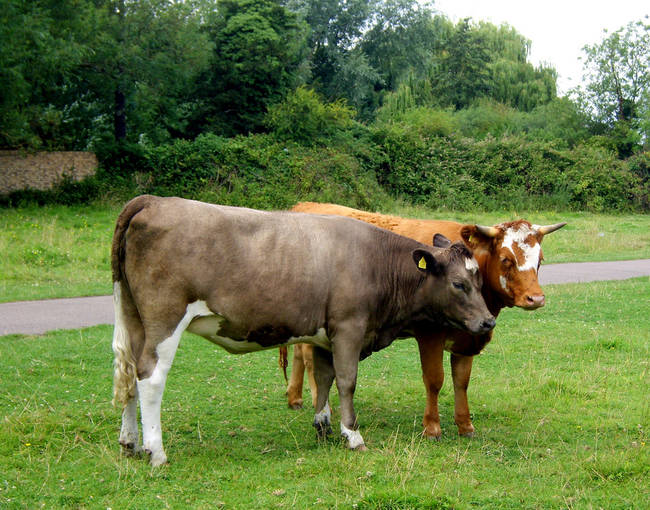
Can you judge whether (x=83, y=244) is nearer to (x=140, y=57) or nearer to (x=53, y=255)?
(x=53, y=255)

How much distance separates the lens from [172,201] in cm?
614

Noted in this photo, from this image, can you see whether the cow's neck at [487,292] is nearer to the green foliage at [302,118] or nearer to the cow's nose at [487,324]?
the cow's nose at [487,324]

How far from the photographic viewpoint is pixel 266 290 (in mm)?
6141

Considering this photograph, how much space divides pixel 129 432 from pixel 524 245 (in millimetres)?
3817

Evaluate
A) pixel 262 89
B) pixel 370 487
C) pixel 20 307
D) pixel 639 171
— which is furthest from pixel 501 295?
pixel 639 171

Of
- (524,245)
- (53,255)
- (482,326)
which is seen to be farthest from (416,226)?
(53,255)

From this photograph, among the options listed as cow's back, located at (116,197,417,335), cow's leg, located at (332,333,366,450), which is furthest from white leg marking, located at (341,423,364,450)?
cow's back, located at (116,197,417,335)

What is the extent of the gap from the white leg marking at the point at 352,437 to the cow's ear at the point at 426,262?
60.9 inches

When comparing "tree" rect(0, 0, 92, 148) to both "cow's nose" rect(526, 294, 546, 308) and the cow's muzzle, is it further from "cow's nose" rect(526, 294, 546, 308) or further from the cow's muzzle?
"cow's nose" rect(526, 294, 546, 308)

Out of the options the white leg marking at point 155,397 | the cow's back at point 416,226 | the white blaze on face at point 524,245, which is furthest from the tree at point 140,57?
the white leg marking at point 155,397

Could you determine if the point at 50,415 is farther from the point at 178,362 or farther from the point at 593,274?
the point at 593,274

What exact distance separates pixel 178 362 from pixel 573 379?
476 centimetres

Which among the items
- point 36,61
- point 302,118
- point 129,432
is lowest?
point 129,432

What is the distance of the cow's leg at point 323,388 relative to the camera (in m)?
6.75
